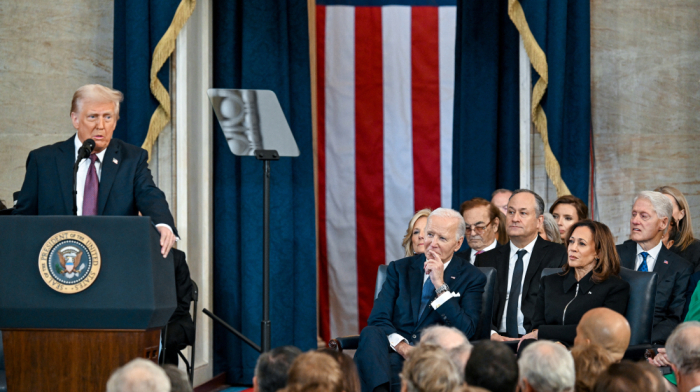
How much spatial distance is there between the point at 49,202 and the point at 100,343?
783mm

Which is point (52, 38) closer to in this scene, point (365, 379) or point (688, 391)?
point (365, 379)

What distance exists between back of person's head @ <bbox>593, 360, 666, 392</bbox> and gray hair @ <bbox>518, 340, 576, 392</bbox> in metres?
0.08

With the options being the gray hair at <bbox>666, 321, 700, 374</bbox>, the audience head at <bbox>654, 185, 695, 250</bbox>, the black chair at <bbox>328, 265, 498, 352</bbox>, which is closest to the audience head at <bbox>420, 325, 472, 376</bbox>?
the gray hair at <bbox>666, 321, 700, 374</bbox>

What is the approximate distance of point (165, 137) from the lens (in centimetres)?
516

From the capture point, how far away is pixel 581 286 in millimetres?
3811

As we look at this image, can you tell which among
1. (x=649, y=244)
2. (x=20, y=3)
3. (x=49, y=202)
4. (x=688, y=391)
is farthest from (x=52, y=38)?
(x=688, y=391)

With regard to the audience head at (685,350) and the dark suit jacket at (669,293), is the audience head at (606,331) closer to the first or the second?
the audience head at (685,350)

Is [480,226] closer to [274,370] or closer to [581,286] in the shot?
[581,286]

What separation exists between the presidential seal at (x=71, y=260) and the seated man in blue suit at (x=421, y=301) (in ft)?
4.92

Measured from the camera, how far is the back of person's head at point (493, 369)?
2.05 metres

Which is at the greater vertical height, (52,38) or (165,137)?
(52,38)

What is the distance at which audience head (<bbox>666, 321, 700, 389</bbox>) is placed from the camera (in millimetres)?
2449

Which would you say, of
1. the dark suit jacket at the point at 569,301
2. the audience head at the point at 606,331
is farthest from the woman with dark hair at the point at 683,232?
the audience head at the point at 606,331

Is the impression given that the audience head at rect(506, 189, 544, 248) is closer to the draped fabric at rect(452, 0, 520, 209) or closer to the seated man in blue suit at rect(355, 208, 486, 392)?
the seated man in blue suit at rect(355, 208, 486, 392)
